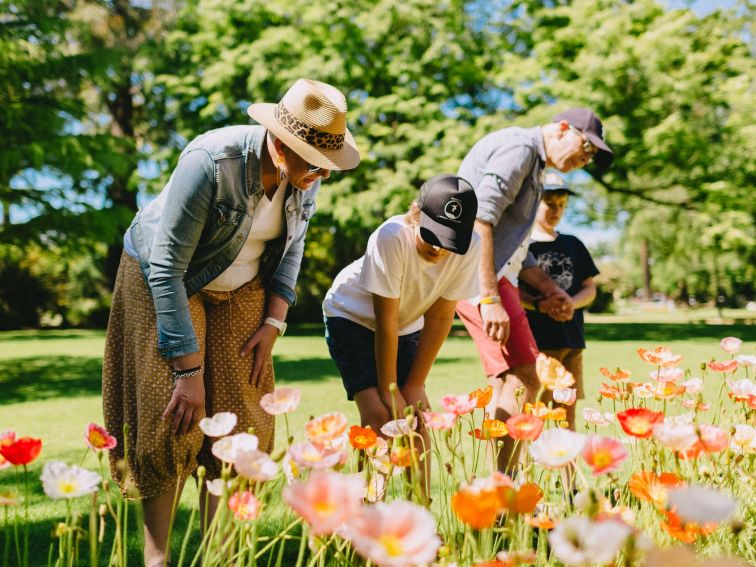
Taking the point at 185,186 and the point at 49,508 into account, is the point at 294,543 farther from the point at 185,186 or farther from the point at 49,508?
the point at 185,186

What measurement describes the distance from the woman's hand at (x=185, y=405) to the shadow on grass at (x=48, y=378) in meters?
5.84

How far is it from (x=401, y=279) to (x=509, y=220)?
81 cm

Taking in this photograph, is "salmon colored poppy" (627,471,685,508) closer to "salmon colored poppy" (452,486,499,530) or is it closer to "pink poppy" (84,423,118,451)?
"salmon colored poppy" (452,486,499,530)

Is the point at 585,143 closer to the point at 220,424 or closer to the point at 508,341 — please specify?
the point at 508,341

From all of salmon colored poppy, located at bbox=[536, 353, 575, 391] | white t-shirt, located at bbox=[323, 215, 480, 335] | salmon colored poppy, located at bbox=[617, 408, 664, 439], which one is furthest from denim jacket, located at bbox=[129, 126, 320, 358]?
salmon colored poppy, located at bbox=[617, 408, 664, 439]

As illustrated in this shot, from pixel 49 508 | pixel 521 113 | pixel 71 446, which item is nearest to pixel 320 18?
pixel 521 113

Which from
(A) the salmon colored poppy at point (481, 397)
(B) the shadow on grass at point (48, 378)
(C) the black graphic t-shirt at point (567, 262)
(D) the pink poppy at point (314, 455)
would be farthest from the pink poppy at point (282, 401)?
(B) the shadow on grass at point (48, 378)

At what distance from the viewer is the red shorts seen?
2.88 m

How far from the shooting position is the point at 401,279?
2424 mm

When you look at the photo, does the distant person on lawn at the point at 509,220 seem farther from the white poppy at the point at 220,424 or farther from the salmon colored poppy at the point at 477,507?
the salmon colored poppy at the point at 477,507

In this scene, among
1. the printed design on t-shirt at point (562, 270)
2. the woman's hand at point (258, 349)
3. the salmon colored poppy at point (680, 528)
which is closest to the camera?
the salmon colored poppy at point (680, 528)

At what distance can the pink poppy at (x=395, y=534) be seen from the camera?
778mm

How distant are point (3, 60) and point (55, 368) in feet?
14.8

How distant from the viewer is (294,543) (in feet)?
9.23
